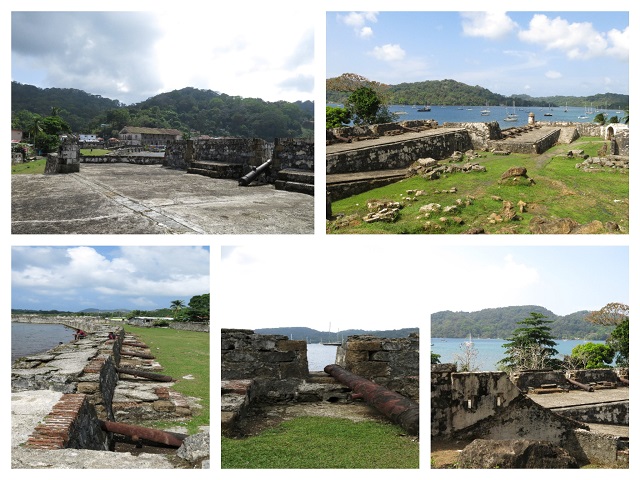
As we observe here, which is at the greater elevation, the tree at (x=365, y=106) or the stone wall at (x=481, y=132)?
the tree at (x=365, y=106)

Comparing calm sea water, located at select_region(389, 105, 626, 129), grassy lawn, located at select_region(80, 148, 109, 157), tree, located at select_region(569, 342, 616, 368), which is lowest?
tree, located at select_region(569, 342, 616, 368)

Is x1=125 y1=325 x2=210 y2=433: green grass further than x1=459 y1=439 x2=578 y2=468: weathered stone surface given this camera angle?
Yes

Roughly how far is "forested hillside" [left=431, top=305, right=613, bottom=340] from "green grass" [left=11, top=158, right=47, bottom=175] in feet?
19.4

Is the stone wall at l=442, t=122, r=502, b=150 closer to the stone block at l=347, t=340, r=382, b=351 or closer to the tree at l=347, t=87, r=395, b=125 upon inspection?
the tree at l=347, t=87, r=395, b=125

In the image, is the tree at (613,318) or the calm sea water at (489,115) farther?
the tree at (613,318)

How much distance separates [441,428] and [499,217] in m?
2.41

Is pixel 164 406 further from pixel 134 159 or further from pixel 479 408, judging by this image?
pixel 134 159

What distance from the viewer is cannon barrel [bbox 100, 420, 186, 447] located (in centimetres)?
538

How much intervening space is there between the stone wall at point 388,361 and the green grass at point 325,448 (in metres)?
1.61

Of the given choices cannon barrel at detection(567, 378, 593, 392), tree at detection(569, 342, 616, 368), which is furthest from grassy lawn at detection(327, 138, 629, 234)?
tree at detection(569, 342, 616, 368)

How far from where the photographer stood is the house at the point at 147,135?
10.2 m

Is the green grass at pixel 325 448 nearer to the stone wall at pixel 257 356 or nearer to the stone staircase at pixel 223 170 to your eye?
the stone wall at pixel 257 356

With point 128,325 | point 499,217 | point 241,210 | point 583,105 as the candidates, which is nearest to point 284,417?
point 241,210

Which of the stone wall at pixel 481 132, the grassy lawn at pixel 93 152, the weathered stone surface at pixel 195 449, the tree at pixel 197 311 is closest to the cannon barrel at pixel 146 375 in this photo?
the tree at pixel 197 311
